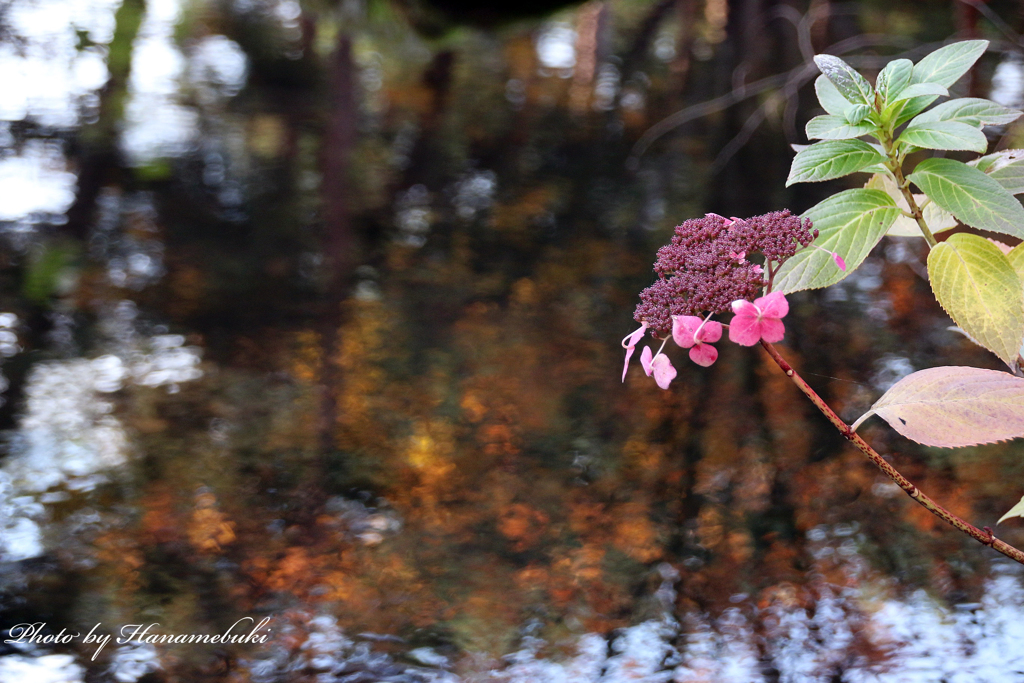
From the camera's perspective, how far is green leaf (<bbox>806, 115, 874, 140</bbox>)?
Result: 0.31 m

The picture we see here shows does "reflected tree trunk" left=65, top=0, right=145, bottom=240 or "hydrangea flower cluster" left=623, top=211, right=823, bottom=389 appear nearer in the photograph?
"hydrangea flower cluster" left=623, top=211, right=823, bottom=389

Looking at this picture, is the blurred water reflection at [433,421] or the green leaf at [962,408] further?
the blurred water reflection at [433,421]

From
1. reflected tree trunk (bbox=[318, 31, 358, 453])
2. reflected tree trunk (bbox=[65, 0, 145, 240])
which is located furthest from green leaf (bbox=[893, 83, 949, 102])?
reflected tree trunk (bbox=[65, 0, 145, 240])

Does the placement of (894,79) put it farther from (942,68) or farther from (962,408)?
(962,408)

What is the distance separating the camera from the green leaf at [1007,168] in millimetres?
330

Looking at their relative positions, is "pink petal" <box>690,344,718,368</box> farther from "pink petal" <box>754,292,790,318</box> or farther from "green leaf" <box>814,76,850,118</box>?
"green leaf" <box>814,76,850,118</box>

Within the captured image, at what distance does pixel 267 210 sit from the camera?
5.08ft

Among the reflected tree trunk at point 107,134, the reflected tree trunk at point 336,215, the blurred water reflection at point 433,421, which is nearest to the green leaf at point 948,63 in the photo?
the blurred water reflection at point 433,421

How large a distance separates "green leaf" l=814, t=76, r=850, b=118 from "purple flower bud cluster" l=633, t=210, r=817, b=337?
0.07 m

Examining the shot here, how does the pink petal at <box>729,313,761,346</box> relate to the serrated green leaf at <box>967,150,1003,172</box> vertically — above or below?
below

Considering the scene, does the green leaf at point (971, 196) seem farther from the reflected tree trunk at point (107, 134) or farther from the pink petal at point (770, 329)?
the reflected tree trunk at point (107, 134)

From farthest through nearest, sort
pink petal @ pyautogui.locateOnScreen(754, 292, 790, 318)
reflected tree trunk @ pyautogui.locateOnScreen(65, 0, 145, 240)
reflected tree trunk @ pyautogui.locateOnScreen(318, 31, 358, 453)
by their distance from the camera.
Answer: reflected tree trunk @ pyautogui.locateOnScreen(65, 0, 145, 240)
reflected tree trunk @ pyautogui.locateOnScreen(318, 31, 358, 453)
pink petal @ pyautogui.locateOnScreen(754, 292, 790, 318)

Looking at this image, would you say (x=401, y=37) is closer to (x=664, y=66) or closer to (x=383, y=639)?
(x=664, y=66)

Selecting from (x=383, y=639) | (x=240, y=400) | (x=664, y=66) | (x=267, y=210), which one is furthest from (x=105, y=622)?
(x=664, y=66)
